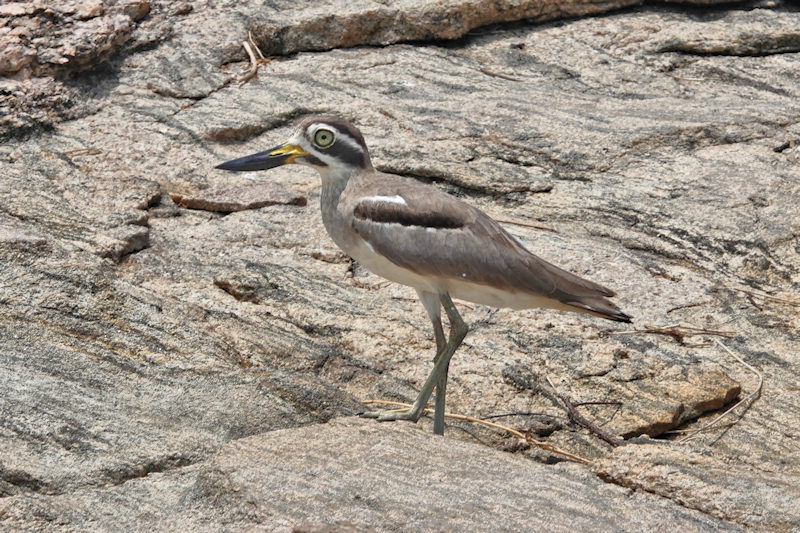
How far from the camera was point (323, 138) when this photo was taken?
5.04 m

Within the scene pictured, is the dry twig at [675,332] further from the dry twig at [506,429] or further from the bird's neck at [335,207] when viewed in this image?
the bird's neck at [335,207]

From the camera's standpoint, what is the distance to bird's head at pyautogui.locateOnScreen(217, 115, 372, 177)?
16.5ft

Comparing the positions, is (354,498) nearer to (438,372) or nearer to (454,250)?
(438,372)

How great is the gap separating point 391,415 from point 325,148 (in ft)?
4.42

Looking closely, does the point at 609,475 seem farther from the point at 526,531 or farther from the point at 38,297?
the point at 38,297

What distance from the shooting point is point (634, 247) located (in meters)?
6.22

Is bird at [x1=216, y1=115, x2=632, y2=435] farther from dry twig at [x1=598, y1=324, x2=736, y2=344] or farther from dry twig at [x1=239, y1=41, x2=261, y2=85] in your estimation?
dry twig at [x1=239, y1=41, x2=261, y2=85]

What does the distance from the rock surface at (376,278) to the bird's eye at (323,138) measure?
2.95 feet

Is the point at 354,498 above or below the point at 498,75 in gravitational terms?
below

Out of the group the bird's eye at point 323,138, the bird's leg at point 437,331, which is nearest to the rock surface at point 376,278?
the bird's leg at point 437,331

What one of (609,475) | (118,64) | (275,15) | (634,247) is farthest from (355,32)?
(609,475)

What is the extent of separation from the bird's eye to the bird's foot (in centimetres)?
133

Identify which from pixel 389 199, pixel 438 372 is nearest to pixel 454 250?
pixel 389 199

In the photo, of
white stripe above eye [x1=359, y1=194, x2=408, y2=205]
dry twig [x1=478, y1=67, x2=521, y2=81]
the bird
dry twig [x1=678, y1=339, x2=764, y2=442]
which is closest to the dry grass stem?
dry twig [x1=478, y1=67, x2=521, y2=81]
